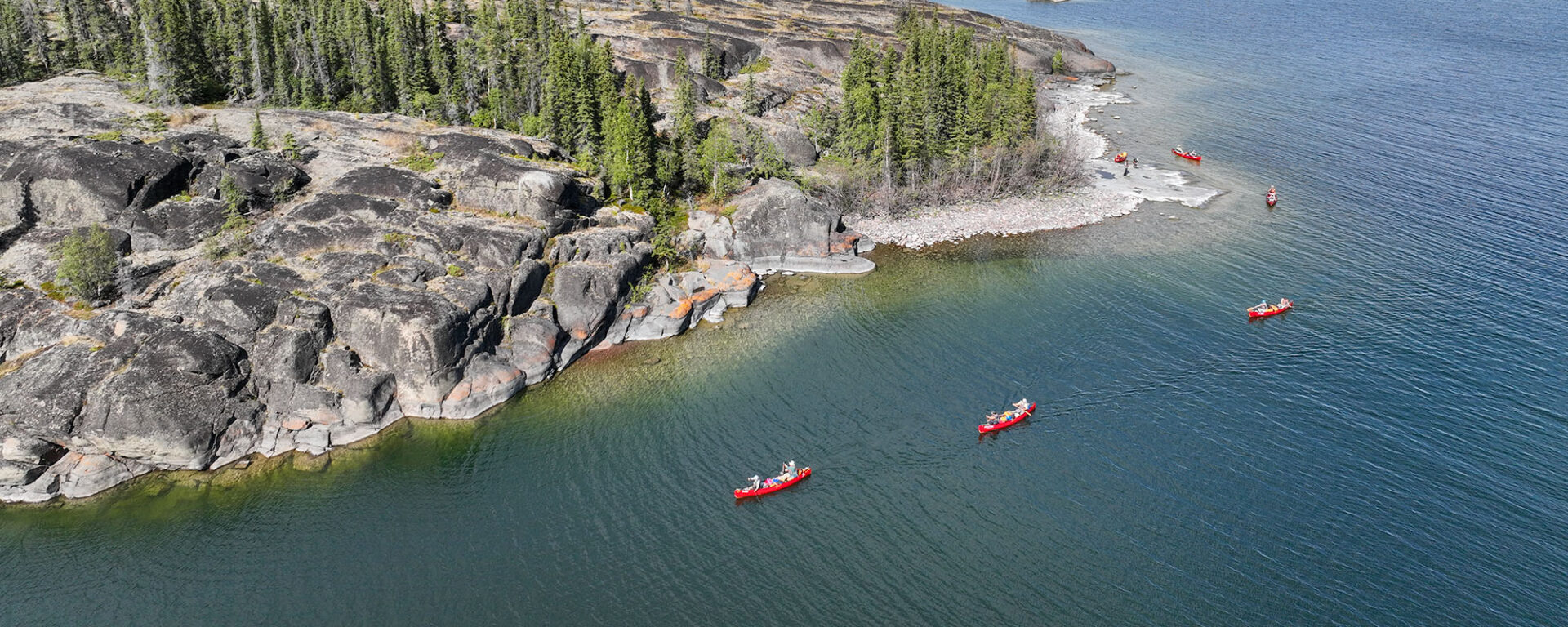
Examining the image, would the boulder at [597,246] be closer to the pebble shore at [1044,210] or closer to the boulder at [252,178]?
the boulder at [252,178]

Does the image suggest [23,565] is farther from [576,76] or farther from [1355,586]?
[1355,586]

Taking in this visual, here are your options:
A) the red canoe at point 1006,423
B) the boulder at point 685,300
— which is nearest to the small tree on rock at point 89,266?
the boulder at point 685,300

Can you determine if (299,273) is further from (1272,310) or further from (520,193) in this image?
(1272,310)

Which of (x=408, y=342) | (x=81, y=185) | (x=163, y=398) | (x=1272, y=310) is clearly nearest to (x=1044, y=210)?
(x=1272, y=310)

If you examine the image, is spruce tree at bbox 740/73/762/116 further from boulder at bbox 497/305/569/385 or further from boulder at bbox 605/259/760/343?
boulder at bbox 497/305/569/385

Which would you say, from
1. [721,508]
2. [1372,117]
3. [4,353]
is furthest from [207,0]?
[1372,117]
